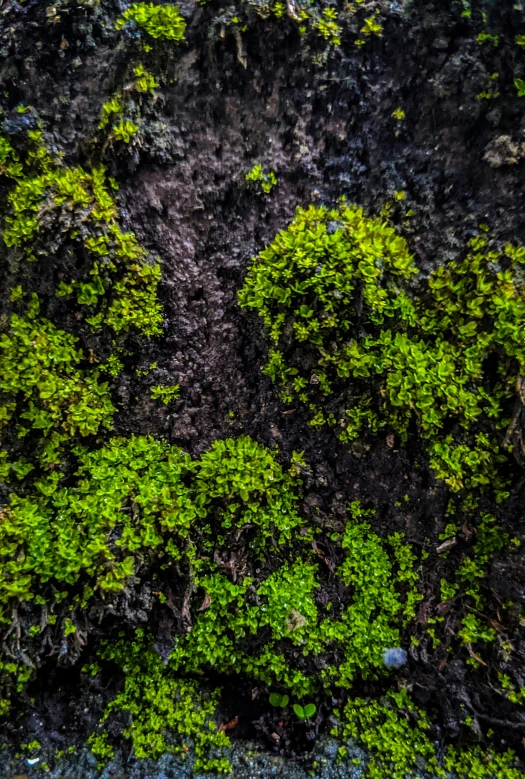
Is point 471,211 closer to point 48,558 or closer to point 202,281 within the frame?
point 202,281

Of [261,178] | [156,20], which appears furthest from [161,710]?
[156,20]

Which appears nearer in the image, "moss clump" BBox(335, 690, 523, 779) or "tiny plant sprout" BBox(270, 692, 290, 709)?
"moss clump" BBox(335, 690, 523, 779)

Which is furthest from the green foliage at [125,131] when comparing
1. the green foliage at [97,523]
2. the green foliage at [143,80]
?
the green foliage at [97,523]

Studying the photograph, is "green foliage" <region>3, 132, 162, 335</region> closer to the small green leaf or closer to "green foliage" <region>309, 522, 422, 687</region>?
"green foliage" <region>309, 522, 422, 687</region>

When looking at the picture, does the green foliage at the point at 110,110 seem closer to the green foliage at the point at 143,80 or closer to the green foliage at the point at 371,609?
the green foliage at the point at 143,80

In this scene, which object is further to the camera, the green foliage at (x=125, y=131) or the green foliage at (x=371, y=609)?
the green foliage at (x=371, y=609)

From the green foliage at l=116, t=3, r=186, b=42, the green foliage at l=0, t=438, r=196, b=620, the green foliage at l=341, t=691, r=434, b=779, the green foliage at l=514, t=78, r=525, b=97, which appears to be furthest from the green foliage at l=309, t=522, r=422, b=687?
the green foliage at l=116, t=3, r=186, b=42
